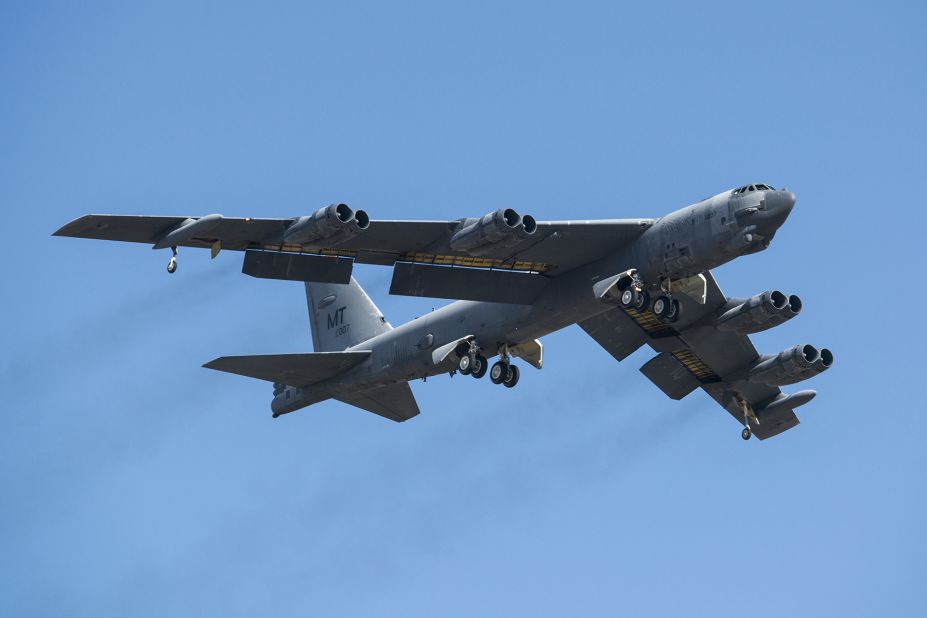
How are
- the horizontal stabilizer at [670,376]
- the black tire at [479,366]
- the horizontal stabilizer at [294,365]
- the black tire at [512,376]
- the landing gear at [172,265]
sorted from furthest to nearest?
the horizontal stabilizer at [670,376]
the horizontal stabilizer at [294,365]
the black tire at [512,376]
the black tire at [479,366]
the landing gear at [172,265]

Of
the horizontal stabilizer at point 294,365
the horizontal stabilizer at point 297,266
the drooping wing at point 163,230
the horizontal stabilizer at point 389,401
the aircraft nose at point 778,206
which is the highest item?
the aircraft nose at point 778,206

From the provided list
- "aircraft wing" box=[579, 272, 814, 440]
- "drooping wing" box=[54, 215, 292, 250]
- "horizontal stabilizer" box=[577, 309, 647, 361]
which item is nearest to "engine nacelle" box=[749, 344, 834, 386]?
"aircraft wing" box=[579, 272, 814, 440]

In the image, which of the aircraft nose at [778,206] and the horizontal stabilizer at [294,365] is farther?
the horizontal stabilizer at [294,365]

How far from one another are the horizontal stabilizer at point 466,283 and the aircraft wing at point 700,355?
3.94 meters

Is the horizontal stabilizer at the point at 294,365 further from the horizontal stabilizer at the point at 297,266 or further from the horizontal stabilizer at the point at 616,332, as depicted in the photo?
the horizontal stabilizer at the point at 616,332

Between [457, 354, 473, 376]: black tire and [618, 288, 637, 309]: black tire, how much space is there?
5445mm

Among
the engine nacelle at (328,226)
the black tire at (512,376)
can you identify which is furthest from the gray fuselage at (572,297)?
the engine nacelle at (328,226)

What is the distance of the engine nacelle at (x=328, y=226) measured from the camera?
3947 cm

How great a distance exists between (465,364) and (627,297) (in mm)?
5909

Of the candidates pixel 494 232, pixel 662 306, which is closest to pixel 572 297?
pixel 662 306

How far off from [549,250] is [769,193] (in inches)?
255

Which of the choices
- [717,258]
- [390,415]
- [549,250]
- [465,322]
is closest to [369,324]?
[390,415]

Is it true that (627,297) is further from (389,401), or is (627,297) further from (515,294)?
(389,401)

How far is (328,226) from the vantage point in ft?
130
